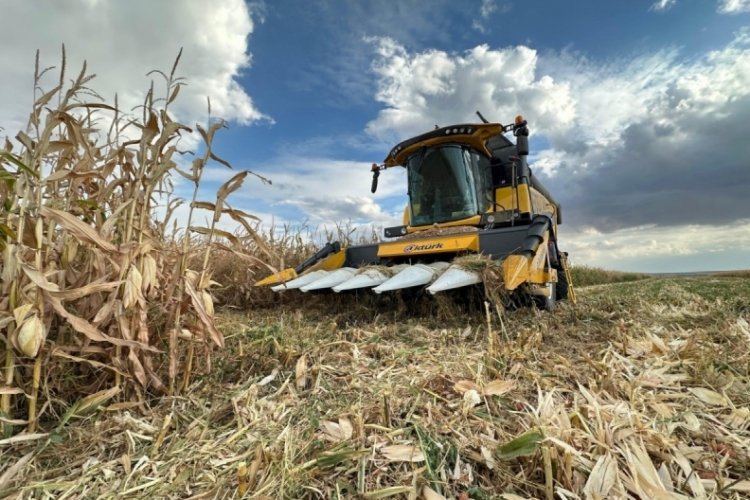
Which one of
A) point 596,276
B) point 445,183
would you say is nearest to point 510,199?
point 445,183

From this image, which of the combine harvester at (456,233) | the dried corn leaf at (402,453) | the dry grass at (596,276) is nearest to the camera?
the dried corn leaf at (402,453)

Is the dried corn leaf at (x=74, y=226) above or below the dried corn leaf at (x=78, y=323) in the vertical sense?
above

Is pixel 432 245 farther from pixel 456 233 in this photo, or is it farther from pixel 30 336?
pixel 30 336

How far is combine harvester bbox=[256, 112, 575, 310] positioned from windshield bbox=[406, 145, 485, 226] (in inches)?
0.5

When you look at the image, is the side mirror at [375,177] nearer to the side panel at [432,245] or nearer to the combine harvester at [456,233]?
the combine harvester at [456,233]

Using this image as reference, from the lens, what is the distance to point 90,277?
59.7 inches

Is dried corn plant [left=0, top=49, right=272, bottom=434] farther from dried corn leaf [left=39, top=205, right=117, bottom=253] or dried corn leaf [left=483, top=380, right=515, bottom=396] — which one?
dried corn leaf [left=483, top=380, right=515, bottom=396]

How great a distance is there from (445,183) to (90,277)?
4373 millimetres

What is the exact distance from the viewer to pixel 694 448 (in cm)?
131

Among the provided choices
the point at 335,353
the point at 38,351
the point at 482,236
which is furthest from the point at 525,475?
the point at 482,236

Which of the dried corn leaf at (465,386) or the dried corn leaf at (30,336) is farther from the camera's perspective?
the dried corn leaf at (465,386)

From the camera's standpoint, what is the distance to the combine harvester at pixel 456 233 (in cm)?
307

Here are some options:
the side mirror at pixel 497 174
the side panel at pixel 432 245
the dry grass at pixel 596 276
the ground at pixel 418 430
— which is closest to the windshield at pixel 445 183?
the side mirror at pixel 497 174

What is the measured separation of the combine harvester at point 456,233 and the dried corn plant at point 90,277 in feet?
3.18
